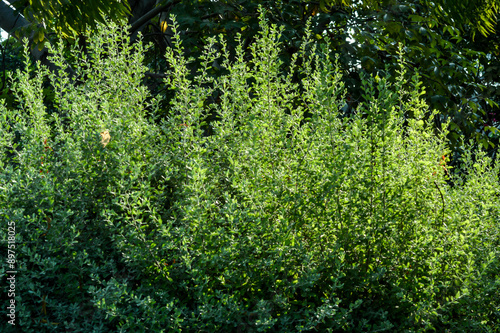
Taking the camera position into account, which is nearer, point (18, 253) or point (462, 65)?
point (18, 253)

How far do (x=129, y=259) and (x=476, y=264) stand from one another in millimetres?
1722

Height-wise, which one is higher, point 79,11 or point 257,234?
point 79,11

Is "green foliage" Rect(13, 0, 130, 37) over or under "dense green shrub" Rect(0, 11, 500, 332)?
over

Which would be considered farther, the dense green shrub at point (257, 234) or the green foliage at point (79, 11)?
the green foliage at point (79, 11)

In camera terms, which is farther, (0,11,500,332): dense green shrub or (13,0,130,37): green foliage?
(13,0,130,37): green foliage

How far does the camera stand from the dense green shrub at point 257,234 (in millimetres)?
2062

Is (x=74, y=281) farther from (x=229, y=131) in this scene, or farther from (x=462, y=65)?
(x=462, y=65)

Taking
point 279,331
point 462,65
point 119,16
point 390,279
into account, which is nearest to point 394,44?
point 462,65

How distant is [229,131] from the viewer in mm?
2510

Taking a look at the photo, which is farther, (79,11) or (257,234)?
(79,11)

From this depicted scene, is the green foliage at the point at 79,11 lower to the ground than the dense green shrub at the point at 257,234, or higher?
higher

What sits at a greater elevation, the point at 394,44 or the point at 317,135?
the point at 394,44

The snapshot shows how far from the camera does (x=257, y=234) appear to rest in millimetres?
2197

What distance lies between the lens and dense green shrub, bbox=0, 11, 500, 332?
2.06 metres
